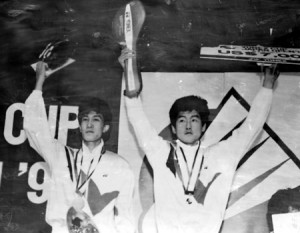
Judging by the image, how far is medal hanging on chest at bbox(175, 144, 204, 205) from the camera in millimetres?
1137

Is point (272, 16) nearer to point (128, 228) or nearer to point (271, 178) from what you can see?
point (271, 178)

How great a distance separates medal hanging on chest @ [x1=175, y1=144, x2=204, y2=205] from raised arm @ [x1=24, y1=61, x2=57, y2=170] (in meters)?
0.35

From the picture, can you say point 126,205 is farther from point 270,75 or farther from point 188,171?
point 270,75

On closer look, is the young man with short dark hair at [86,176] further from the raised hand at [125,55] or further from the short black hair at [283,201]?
the short black hair at [283,201]

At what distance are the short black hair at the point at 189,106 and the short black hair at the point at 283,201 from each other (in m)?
0.28

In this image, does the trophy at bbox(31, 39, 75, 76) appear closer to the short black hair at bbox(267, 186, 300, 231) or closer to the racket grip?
the racket grip

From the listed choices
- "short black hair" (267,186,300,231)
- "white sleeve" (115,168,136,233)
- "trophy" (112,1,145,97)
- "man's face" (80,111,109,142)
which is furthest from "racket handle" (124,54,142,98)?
"short black hair" (267,186,300,231)

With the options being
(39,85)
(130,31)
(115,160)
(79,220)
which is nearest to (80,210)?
(79,220)

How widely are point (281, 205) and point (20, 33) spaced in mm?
900

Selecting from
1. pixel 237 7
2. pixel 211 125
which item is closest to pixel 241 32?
pixel 237 7

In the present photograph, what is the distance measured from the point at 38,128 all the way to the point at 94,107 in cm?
17

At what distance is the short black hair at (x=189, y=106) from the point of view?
1.19 m

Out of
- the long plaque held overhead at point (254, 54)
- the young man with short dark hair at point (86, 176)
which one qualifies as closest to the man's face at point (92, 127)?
the young man with short dark hair at point (86, 176)

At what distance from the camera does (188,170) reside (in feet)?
3.78
